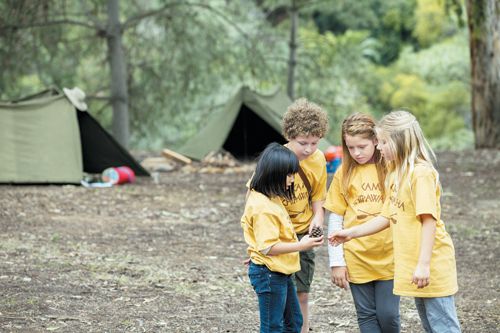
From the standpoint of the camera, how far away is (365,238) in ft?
12.1

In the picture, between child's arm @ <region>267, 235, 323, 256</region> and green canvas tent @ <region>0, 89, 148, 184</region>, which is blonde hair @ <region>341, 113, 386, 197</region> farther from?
green canvas tent @ <region>0, 89, 148, 184</region>

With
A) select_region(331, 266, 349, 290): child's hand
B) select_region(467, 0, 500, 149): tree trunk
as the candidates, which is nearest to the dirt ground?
select_region(331, 266, 349, 290): child's hand

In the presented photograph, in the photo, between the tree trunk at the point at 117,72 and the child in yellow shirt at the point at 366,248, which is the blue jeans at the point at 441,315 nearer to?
the child in yellow shirt at the point at 366,248

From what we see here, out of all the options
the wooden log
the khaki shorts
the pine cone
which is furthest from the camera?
the wooden log

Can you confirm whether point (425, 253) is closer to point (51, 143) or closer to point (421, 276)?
point (421, 276)

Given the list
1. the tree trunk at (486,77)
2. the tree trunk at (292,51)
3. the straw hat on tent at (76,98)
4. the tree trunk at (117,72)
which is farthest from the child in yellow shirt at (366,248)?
the tree trunk at (292,51)

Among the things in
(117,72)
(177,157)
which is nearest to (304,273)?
(177,157)

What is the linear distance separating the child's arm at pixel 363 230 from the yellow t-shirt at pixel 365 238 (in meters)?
0.07

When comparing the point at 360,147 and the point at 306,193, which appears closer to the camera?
the point at 360,147

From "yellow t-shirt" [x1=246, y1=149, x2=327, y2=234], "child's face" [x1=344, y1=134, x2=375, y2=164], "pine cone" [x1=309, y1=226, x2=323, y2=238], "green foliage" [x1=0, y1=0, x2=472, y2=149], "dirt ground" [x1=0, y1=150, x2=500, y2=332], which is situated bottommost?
"dirt ground" [x1=0, y1=150, x2=500, y2=332]

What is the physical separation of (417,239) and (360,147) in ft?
1.70

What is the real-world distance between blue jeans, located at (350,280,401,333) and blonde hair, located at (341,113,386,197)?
0.42 meters

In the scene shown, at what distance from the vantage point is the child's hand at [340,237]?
11.8ft

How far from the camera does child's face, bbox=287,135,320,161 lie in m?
3.79
